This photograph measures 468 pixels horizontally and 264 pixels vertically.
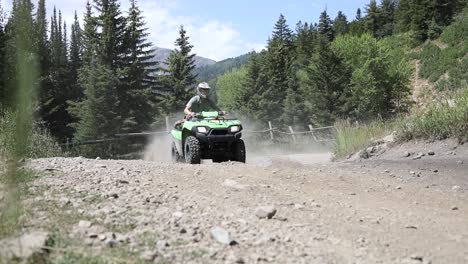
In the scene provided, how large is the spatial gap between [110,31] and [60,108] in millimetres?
9434

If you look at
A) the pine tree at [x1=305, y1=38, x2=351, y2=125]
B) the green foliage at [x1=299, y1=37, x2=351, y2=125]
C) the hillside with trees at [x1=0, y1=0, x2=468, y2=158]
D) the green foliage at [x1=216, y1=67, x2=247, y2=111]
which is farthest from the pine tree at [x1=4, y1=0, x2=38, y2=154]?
the green foliage at [x1=216, y1=67, x2=247, y2=111]

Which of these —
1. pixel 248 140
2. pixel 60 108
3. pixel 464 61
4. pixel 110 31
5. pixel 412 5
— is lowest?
pixel 248 140

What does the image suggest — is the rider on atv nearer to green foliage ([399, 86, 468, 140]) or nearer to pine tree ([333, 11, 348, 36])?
green foliage ([399, 86, 468, 140])

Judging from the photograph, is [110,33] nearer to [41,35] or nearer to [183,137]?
[183,137]

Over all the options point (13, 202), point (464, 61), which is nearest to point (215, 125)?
point (13, 202)

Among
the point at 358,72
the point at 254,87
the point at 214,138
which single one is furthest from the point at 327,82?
the point at 214,138

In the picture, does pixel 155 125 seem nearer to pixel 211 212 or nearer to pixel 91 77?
pixel 91 77

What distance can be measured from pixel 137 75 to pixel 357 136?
31.4m

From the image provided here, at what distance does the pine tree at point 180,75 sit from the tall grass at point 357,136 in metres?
32.1

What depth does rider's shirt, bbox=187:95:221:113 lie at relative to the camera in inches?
395

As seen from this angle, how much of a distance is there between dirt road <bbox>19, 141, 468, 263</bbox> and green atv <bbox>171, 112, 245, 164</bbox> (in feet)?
7.83

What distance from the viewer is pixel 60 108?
144 feet

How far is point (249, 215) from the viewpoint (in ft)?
13.6

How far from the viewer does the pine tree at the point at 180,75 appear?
43.5 meters
